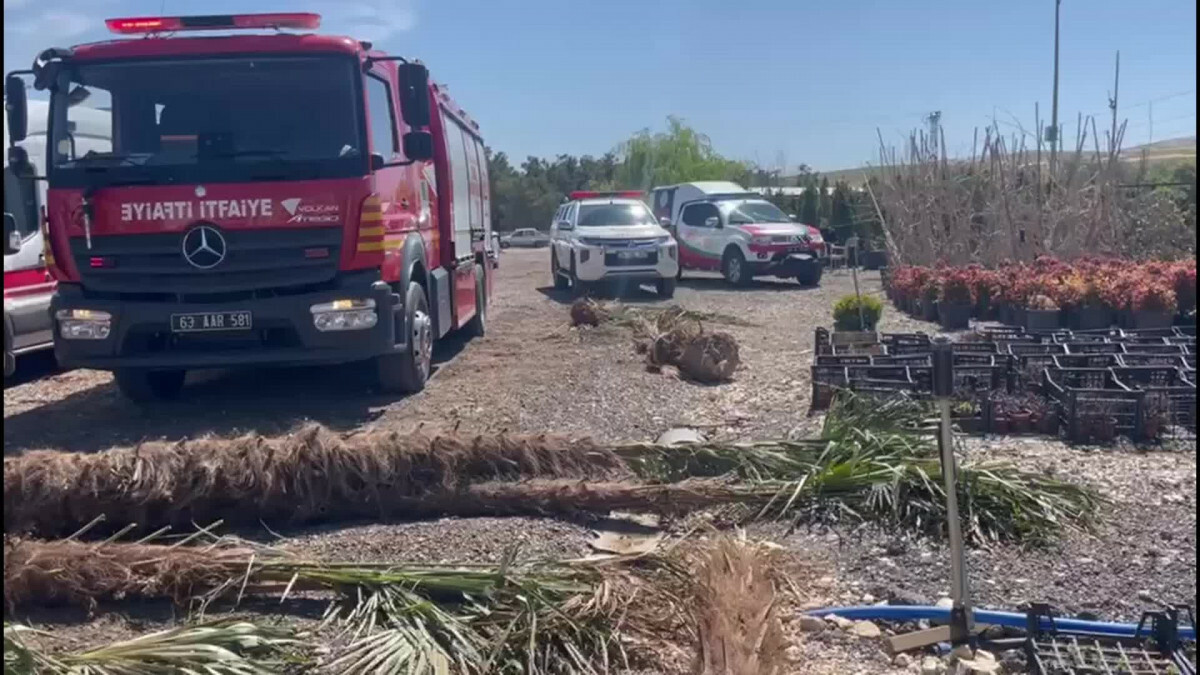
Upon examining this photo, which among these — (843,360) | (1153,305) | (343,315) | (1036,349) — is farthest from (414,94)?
(1153,305)

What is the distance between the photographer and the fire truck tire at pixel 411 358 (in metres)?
9.36

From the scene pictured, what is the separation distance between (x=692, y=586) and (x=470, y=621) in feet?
2.68

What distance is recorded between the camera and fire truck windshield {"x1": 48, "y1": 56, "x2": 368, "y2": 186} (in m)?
8.30

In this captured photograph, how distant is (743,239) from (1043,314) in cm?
1002

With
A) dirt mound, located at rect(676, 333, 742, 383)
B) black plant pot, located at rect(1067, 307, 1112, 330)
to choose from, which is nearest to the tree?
black plant pot, located at rect(1067, 307, 1112, 330)

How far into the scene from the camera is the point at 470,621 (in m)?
4.16

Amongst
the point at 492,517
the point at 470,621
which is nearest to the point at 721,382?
A: the point at 492,517

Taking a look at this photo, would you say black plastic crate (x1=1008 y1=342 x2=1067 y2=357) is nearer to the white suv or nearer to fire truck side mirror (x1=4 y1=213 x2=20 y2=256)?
fire truck side mirror (x1=4 y1=213 x2=20 y2=256)

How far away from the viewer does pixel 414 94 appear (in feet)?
29.2

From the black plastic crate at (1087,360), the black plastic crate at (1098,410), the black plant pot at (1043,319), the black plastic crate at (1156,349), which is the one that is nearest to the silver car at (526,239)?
the black plant pot at (1043,319)

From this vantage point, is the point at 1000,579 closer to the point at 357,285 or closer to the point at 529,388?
the point at 357,285

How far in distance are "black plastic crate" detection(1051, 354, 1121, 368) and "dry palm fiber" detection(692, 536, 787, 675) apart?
16.5 feet

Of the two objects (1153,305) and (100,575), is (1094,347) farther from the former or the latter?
(100,575)

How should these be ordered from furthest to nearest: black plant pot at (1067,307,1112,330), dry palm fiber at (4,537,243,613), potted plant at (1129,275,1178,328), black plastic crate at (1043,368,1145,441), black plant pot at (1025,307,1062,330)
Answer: black plant pot at (1025,307,1062,330) → black plant pot at (1067,307,1112,330) → potted plant at (1129,275,1178,328) → black plastic crate at (1043,368,1145,441) → dry palm fiber at (4,537,243,613)
